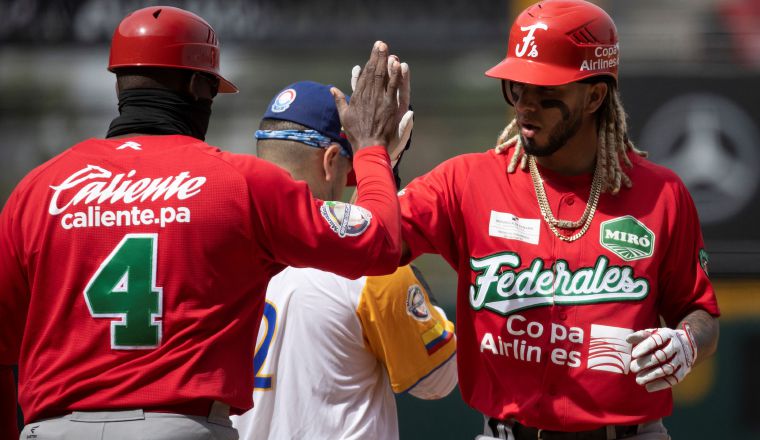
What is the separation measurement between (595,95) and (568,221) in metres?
0.41

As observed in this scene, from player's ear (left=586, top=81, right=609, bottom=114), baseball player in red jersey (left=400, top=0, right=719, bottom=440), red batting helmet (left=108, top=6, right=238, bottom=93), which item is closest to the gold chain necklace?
baseball player in red jersey (left=400, top=0, right=719, bottom=440)

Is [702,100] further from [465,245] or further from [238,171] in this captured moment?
[238,171]

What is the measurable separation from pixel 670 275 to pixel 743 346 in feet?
10.5

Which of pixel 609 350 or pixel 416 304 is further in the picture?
pixel 416 304

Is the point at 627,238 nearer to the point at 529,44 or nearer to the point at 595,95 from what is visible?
the point at 595,95

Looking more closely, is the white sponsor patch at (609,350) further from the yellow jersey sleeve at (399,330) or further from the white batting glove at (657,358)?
the yellow jersey sleeve at (399,330)

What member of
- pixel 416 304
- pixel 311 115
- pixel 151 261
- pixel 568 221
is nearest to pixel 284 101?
pixel 311 115

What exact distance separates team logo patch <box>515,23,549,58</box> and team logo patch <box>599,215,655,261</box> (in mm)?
527

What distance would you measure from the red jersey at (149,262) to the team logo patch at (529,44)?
2.69ft

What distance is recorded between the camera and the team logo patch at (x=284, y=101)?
355 cm

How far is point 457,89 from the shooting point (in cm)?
619

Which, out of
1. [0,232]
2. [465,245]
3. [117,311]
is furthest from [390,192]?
[0,232]

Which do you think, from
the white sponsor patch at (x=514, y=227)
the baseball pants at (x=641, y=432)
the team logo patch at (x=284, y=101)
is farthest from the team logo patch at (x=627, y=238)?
the team logo patch at (x=284, y=101)

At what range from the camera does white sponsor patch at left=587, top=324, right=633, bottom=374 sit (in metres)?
3.05
